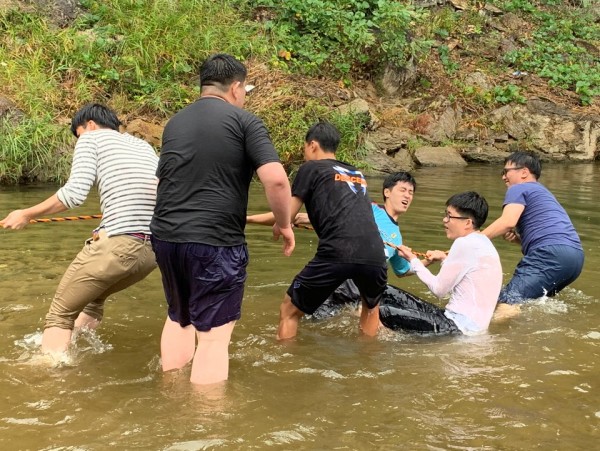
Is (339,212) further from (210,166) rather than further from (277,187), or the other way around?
(210,166)

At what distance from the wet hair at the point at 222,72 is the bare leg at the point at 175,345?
1.30m

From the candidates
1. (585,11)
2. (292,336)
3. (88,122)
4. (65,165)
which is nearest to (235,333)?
(292,336)

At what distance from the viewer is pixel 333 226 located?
13.6 feet

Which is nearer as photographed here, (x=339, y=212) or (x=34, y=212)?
(x=34, y=212)

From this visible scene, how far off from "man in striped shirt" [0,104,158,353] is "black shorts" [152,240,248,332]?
39 centimetres

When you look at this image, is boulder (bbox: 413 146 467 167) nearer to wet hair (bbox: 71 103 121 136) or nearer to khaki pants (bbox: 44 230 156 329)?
wet hair (bbox: 71 103 121 136)

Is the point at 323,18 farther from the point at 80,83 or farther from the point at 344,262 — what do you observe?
the point at 344,262

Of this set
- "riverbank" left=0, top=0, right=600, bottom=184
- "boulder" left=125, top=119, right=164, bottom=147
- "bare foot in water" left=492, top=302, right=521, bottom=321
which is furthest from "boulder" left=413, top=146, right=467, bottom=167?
"bare foot in water" left=492, top=302, right=521, bottom=321

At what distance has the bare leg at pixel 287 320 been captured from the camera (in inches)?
172

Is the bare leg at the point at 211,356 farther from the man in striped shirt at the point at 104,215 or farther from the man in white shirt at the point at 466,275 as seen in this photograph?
the man in white shirt at the point at 466,275

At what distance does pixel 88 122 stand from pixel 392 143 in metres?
10.4

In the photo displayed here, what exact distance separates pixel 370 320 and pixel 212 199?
1.67 m

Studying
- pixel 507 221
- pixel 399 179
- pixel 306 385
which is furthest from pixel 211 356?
pixel 507 221

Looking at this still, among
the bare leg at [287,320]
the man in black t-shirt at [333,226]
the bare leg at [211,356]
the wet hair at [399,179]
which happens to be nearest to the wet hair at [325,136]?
the man in black t-shirt at [333,226]
